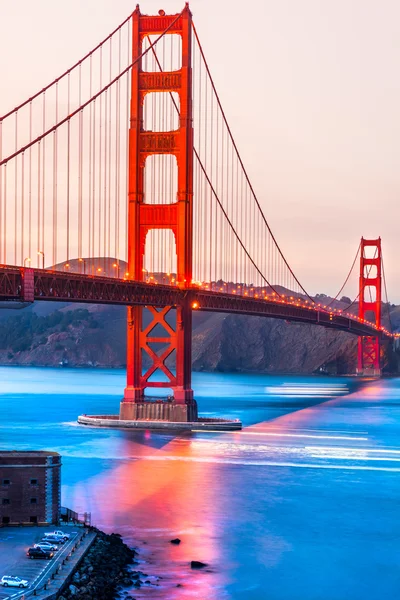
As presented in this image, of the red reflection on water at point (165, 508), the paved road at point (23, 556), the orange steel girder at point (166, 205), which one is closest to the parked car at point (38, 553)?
the paved road at point (23, 556)

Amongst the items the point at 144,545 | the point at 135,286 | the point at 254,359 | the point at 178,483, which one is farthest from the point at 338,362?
the point at 144,545

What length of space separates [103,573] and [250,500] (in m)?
13.0

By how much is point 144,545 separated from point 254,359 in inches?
6180

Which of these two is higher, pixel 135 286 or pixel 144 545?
pixel 135 286

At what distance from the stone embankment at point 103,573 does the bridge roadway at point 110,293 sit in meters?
12.5

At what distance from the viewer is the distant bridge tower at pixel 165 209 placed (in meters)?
56.3

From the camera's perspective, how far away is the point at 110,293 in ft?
162

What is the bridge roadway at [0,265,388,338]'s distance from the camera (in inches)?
1574

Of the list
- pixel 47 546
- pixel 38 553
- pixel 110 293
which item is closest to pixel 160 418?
pixel 110 293

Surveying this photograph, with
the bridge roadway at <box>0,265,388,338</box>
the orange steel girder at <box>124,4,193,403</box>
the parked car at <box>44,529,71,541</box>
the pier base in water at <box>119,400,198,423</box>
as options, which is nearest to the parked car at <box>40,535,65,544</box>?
the parked car at <box>44,529,71,541</box>

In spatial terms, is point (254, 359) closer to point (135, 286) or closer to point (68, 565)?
point (135, 286)

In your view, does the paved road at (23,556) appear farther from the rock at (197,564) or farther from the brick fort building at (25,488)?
the rock at (197,564)

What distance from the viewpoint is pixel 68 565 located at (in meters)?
24.9

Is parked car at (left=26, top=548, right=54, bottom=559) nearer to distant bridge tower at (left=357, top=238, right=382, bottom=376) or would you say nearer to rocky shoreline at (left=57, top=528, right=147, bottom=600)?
rocky shoreline at (left=57, top=528, right=147, bottom=600)
